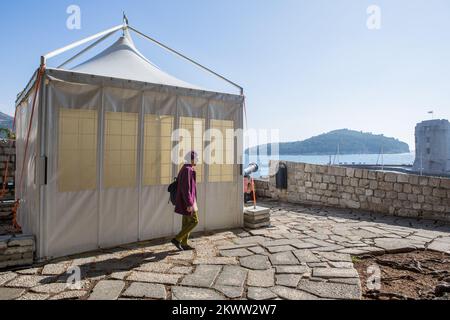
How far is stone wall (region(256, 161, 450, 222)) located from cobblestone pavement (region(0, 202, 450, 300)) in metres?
1.39

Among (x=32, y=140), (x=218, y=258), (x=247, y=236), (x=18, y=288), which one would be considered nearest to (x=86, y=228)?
(x=18, y=288)

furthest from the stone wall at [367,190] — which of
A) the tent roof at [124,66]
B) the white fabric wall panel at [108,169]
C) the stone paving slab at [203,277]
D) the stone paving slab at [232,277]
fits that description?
the stone paving slab at [203,277]

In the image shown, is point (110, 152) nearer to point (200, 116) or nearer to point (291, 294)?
point (200, 116)

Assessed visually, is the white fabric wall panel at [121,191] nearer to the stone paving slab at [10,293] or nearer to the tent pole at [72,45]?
the tent pole at [72,45]

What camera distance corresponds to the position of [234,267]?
15.1 ft

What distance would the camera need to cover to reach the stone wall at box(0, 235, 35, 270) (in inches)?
177

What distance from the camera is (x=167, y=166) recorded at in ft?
20.5

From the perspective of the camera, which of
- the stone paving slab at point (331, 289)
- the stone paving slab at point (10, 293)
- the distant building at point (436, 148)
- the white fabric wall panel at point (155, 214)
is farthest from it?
the distant building at point (436, 148)

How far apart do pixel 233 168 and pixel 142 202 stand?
237 centimetres

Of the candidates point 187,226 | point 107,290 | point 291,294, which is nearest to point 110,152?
point 187,226

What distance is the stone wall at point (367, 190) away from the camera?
839cm

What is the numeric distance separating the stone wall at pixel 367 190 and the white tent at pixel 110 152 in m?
4.71

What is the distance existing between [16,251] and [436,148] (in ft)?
252

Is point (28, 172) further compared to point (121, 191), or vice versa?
point (28, 172)
